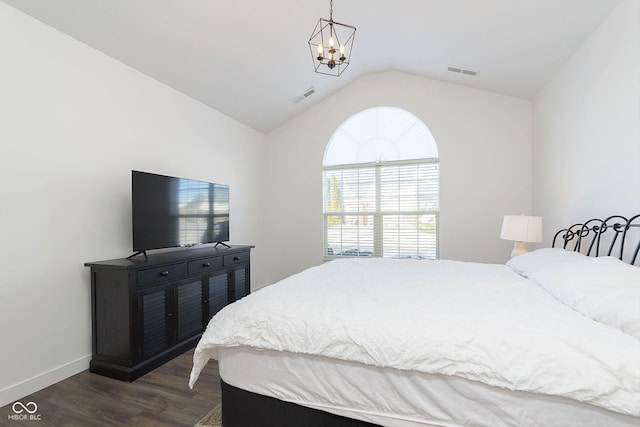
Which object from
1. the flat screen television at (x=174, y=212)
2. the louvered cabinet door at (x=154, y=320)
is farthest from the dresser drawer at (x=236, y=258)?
the louvered cabinet door at (x=154, y=320)

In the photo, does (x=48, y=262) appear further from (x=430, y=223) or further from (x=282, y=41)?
(x=430, y=223)

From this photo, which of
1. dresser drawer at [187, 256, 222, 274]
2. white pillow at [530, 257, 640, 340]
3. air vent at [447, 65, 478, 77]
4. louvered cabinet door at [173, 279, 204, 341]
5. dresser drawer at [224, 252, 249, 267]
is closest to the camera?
white pillow at [530, 257, 640, 340]

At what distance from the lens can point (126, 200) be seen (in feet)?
9.00

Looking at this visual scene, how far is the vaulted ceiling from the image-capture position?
2.32 meters

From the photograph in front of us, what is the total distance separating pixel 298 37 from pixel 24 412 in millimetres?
3734

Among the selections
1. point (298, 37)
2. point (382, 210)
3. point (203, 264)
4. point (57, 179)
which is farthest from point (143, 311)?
point (382, 210)

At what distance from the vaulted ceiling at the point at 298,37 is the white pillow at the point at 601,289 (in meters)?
1.97

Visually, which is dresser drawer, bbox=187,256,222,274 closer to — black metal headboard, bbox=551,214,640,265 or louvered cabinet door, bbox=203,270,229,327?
louvered cabinet door, bbox=203,270,229,327

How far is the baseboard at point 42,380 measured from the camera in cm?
195

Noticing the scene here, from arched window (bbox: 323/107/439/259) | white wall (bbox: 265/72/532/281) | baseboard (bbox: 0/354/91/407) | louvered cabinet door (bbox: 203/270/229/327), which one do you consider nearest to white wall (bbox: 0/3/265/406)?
baseboard (bbox: 0/354/91/407)

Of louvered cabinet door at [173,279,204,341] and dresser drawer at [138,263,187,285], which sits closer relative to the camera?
dresser drawer at [138,263,187,285]

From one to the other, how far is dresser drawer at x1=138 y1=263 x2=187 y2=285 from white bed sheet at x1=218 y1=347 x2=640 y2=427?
49.0 inches

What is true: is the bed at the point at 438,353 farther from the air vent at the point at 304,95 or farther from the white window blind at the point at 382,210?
the air vent at the point at 304,95

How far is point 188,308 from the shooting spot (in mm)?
2809
